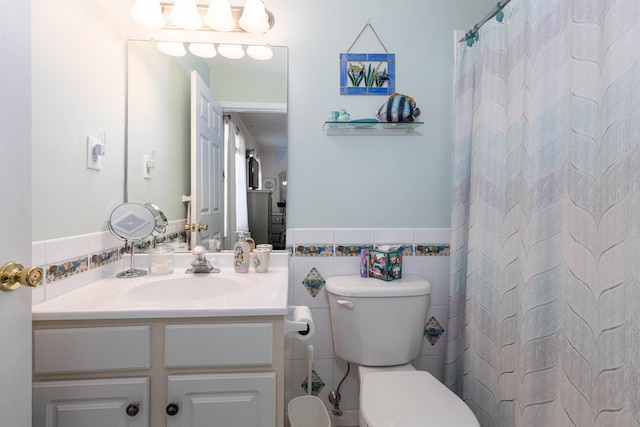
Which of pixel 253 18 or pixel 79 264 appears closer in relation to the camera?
pixel 79 264

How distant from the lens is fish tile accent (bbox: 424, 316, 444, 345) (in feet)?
5.06

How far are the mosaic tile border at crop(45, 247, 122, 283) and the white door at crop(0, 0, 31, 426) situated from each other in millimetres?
253

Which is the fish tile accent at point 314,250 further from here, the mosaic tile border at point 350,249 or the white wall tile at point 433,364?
the white wall tile at point 433,364

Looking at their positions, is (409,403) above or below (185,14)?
below

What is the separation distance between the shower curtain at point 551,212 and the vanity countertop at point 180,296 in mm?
819

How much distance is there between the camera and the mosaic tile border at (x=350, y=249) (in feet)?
4.90

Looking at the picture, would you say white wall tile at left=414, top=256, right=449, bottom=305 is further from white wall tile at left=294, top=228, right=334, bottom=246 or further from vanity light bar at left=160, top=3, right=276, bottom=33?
vanity light bar at left=160, top=3, right=276, bottom=33

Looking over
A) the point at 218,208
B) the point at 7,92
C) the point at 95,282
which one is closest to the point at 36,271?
the point at 7,92

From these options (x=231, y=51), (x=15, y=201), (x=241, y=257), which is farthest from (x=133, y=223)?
(x=231, y=51)

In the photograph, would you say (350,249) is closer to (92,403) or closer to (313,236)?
(313,236)

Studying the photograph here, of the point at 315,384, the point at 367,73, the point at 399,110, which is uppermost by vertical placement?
the point at 367,73

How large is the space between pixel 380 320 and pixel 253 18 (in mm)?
1460

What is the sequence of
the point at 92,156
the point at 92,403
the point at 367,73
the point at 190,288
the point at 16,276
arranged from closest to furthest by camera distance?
1. the point at 16,276
2. the point at 92,403
3. the point at 92,156
4. the point at 190,288
5. the point at 367,73

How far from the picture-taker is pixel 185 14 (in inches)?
52.2
